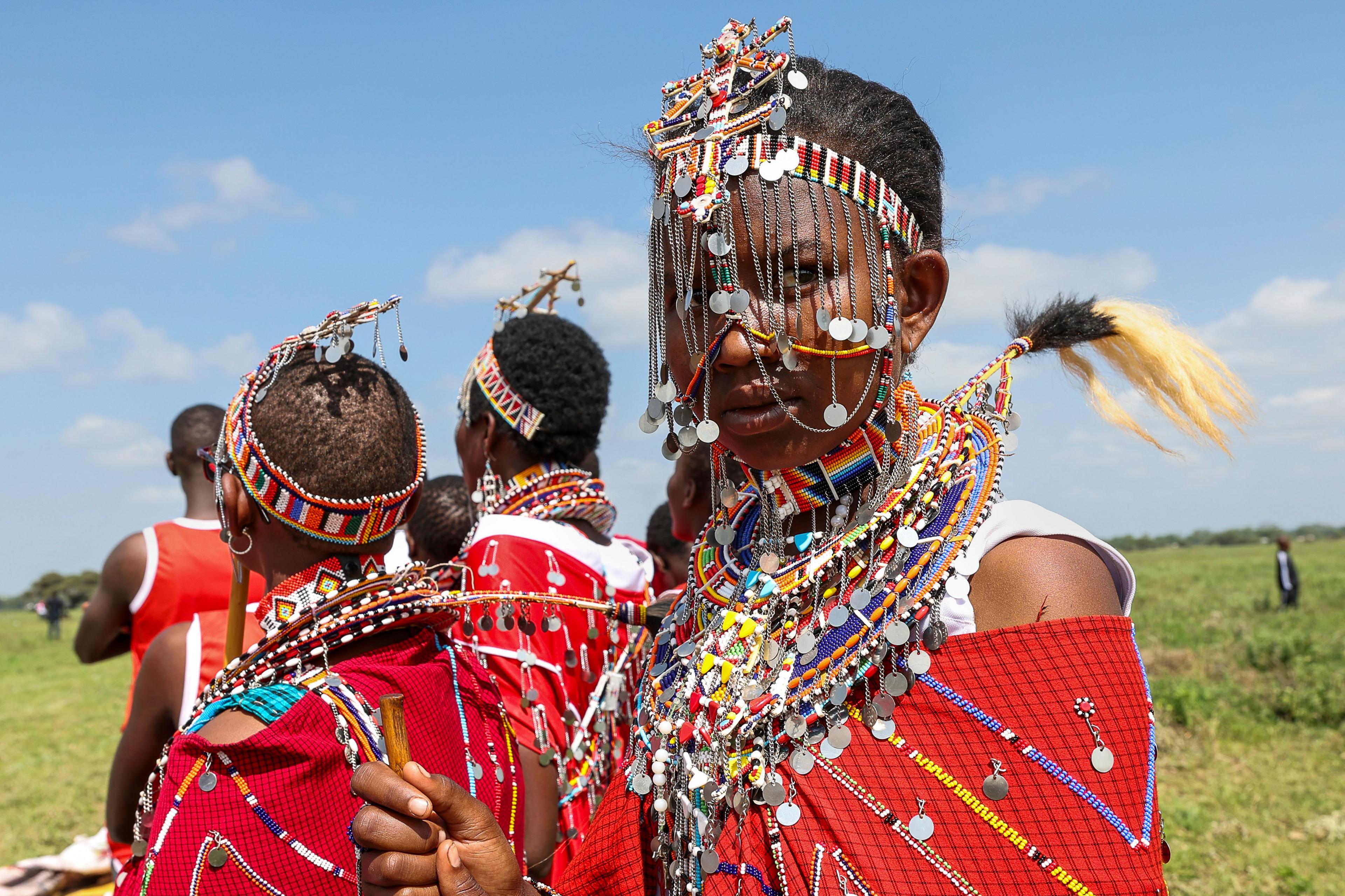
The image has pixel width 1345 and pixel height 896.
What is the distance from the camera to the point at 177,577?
4504 mm

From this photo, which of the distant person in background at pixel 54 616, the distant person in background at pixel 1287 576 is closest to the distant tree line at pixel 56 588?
the distant person in background at pixel 54 616

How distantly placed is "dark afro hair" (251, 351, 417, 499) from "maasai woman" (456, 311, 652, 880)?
0.64 metres

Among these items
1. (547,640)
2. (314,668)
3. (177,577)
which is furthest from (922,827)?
(177,577)

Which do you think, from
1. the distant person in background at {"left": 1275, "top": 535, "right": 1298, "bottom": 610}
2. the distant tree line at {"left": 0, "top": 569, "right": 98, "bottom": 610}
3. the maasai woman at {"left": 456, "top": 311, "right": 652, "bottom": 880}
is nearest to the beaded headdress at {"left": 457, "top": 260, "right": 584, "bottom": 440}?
the maasai woman at {"left": 456, "top": 311, "right": 652, "bottom": 880}

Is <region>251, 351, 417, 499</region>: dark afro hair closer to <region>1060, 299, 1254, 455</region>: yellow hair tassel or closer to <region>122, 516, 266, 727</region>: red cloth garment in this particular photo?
<region>1060, 299, 1254, 455</region>: yellow hair tassel

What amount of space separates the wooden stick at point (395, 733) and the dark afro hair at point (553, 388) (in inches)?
99.4

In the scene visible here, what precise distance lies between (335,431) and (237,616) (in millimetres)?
612

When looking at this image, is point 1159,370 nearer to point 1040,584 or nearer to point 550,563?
point 1040,584

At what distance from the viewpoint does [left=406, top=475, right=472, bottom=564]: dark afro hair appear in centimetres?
530

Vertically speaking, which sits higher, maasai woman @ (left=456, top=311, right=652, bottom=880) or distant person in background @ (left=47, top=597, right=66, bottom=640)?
maasai woman @ (left=456, top=311, right=652, bottom=880)

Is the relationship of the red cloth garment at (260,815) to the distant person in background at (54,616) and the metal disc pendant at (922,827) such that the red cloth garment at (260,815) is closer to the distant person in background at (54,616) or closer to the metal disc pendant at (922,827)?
the metal disc pendant at (922,827)

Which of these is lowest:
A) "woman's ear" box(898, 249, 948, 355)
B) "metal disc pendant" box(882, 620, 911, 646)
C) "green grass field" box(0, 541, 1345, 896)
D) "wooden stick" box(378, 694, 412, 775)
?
"green grass field" box(0, 541, 1345, 896)

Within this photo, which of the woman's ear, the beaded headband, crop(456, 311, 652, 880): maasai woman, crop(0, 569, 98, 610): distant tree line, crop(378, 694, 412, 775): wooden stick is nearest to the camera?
Answer: crop(378, 694, 412, 775): wooden stick

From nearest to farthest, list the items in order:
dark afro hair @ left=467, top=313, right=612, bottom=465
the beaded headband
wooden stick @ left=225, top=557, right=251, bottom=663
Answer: the beaded headband, wooden stick @ left=225, top=557, right=251, bottom=663, dark afro hair @ left=467, top=313, right=612, bottom=465
